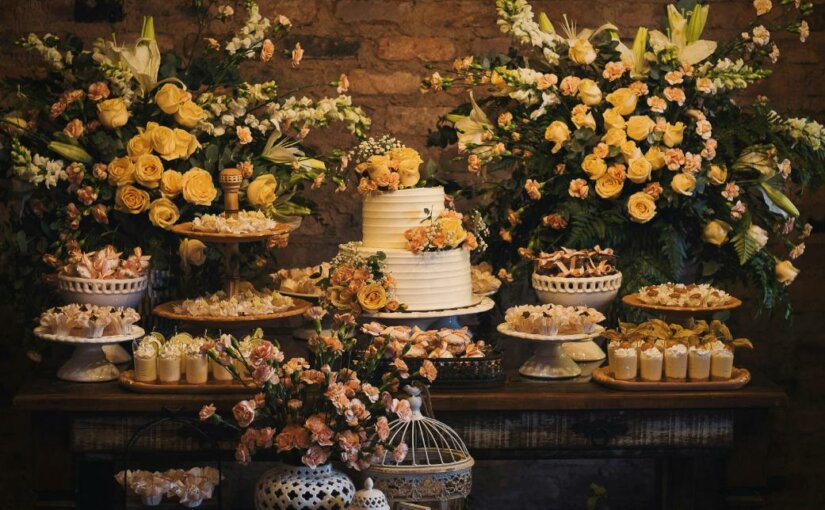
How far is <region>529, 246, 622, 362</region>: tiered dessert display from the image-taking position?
397 cm

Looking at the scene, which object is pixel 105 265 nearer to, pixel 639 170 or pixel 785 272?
pixel 639 170

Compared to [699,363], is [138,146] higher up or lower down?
higher up

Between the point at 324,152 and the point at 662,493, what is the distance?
1768 millimetres

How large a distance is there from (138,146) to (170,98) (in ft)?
0.63

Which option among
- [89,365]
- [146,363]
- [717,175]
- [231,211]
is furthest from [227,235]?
[717,175]

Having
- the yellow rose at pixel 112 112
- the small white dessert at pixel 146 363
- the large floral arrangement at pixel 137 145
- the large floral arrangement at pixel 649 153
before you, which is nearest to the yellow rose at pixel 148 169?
the large floral arrangement at pixel 137 145

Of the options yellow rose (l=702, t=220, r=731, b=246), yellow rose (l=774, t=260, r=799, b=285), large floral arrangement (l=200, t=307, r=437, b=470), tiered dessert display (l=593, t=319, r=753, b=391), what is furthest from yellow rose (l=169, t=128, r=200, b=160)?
yellow rose (l=774, t=260, r=799, b=285)

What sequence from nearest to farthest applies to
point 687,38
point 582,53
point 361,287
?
point 361,287, point 582,53, point 687,38

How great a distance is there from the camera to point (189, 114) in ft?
13.5

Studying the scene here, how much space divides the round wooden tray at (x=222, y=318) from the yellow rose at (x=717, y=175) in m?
1.35

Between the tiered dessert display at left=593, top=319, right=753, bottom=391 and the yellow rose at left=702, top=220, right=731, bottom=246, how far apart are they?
1.54ft

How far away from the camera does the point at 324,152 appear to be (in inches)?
193

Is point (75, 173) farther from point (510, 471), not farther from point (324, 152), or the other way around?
point (510, 471)

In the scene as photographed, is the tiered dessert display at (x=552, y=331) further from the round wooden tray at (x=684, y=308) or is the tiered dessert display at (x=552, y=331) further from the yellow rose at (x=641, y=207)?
the yellow rose at (x=641, y=207)
